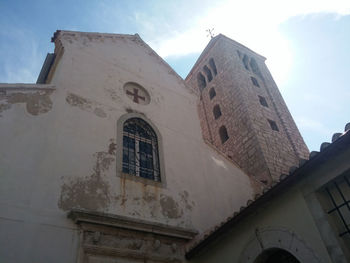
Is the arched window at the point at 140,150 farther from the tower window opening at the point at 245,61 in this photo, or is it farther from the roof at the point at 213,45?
Answer: the roof at the point at 213,45

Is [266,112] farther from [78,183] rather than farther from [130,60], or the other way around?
[78,183]

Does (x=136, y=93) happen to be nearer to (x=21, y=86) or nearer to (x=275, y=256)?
(x=21, y=86)

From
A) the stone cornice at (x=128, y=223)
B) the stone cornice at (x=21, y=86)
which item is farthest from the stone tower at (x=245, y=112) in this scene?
the stone cornice at (x=21, y=86)

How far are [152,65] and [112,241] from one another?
22.8 ft

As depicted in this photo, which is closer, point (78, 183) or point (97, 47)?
point (78, 183)

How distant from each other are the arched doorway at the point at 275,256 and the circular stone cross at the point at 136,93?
5643 millimetres

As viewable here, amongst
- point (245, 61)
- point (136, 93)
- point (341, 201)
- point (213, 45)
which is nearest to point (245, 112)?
point (245, 61)

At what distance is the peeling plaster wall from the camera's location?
602 cm

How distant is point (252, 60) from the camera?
22.5m

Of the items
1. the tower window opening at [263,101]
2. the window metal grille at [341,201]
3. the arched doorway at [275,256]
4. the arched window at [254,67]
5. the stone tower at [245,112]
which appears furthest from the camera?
the arched window at [254,67]

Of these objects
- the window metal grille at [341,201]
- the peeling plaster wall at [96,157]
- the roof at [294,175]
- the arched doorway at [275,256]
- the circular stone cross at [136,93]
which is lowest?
the arched doorway at [275,256]

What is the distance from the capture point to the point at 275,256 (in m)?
5.72

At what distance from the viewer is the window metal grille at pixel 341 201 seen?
15.5 ft

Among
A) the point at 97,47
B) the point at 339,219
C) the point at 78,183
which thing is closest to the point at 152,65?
the point at 97,47
